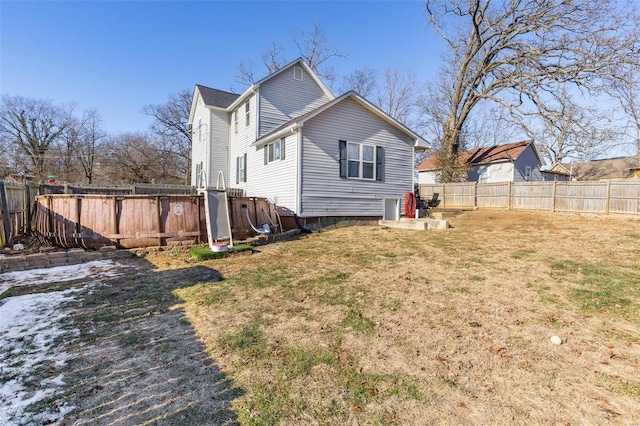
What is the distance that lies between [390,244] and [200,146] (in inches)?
625

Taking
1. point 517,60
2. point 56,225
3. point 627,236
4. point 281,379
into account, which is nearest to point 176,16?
point 56,225

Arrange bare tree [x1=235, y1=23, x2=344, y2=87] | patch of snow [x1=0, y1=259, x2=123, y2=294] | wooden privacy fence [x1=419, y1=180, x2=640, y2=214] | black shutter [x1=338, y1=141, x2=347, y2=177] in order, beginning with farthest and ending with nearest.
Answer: bare tree [x1=235, y1=23, x2=344, y2=87], wooden privacy fence [x1=419, y1=180, x2=640, y2=214], black shutter [x1=338, y1=141, x2=347, y2=177], patch of snow [x1=0, y1=259, x2=123, y2=294]

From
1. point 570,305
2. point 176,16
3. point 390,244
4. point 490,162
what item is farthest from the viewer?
point 490,162

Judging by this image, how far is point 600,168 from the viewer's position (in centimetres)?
3509

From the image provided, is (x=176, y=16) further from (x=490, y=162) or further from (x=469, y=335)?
(x=490, y=162)

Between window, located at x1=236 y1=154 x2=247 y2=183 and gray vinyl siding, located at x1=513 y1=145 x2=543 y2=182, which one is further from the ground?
gray vinyl siding, located at x1=513 y1=145 x2=543 y2=182

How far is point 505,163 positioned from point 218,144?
849 inches

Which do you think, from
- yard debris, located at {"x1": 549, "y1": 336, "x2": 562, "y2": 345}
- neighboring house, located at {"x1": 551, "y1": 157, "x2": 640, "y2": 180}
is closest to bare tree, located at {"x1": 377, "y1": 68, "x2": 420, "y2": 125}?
neighboring house, located at {"x1": 551, "y1": 157, "x2": 640, "y2": 180}

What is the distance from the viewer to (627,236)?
28.0 ft

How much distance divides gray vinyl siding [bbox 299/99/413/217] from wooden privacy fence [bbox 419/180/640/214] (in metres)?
7.22

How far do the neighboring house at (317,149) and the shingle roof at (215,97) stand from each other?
1308 millimetres

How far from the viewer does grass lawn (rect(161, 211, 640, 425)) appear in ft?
7.65

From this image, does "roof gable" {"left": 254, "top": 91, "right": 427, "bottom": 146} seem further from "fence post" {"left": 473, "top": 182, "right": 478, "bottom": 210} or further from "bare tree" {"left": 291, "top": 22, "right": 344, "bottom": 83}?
"bare tree" {"left": 291, "top": 22, "right": 344, "bottom": 83}

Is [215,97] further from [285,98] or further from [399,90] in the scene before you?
[399,90]
